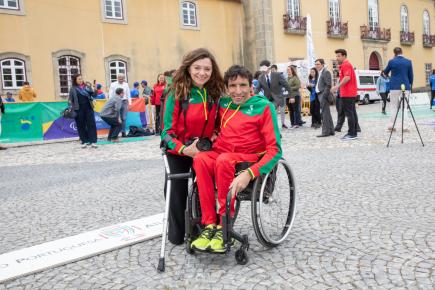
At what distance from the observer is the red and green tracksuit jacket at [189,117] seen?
3594 mm

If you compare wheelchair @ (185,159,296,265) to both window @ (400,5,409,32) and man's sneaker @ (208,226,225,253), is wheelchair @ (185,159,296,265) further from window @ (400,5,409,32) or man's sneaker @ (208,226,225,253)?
window @ (400,5,409,32)

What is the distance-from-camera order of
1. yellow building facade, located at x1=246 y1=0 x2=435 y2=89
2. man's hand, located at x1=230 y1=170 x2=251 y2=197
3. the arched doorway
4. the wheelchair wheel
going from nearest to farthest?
1. man's hand, located at x1=230 y1=170 x2=251 y2=197
2. the wheelchair wheel
3. yellow building facade, located at x1=246 y1=0 x2=435 y2=89
4. the arched doorway

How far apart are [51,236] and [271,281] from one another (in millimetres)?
2259

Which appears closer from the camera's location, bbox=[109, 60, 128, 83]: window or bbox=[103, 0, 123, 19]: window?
bbox=[103, 0, 123, 19]: window

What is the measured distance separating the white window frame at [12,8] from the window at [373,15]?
26.4 meters

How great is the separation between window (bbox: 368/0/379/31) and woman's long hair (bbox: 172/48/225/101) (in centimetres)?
3551

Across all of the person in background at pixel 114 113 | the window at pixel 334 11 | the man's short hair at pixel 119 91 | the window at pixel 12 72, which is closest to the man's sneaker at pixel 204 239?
the person in background at pixel 114 113

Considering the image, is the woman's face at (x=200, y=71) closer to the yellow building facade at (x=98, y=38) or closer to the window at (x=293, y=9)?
the yellow building facade at (x=98, y=38)

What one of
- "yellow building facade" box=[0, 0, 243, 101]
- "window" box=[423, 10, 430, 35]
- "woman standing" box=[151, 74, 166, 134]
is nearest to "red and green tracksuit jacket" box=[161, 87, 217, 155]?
"woman standing" box=[151, 74, 166, 134]

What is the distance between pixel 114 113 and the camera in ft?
43.4

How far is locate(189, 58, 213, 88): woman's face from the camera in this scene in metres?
3.61

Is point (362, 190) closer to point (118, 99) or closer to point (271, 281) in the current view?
point (271, 281)

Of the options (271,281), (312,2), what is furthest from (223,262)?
(312,2)

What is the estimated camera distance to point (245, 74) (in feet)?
11.6
